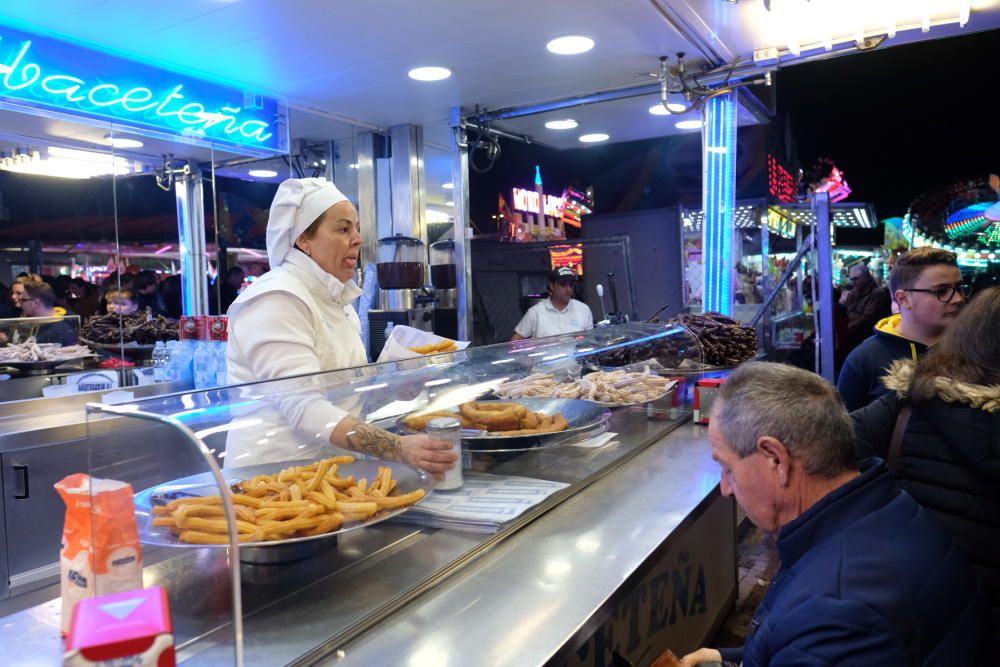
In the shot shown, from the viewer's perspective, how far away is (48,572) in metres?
3.25

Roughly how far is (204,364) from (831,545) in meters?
3.80

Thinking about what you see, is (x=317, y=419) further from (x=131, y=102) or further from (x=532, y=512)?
(x=131, y=102)

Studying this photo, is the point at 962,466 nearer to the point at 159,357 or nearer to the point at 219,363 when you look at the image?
the point at 219,363

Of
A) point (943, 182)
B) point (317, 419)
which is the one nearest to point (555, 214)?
point (317, 419)

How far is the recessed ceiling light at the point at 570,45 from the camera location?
4.56 meters

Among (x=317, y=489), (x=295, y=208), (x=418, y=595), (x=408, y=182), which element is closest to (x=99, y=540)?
(x=317, y=489)

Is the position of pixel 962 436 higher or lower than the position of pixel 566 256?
lower

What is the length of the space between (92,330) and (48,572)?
1.72 meters

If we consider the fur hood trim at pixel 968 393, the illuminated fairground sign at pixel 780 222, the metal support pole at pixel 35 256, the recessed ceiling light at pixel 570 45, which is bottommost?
the fur hood trim at pixel 968 393

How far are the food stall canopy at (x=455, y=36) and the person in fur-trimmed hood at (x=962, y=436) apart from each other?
267cm

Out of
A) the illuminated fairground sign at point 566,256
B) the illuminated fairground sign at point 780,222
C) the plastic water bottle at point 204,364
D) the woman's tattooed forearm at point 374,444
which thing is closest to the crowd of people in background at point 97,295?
the plastic water bottle at point 204,364

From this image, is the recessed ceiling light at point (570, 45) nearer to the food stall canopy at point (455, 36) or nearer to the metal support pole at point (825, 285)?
the food stall canopy at point (455, 36)

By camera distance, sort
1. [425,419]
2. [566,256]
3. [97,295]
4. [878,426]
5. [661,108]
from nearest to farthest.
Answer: [425,419] < [878,426] < [97,295] < [661,108] < [566,256]

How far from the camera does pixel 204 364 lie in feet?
14.0
